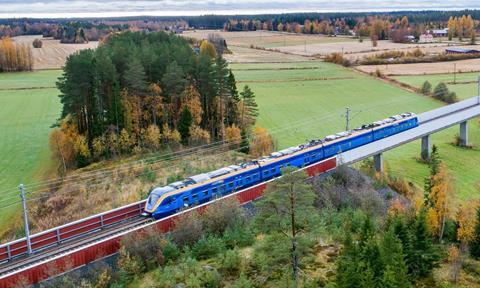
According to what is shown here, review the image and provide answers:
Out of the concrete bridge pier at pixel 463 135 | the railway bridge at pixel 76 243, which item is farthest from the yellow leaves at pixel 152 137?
the concrete bridge pier at pixel 463 135

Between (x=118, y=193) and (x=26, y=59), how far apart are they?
92.2 m

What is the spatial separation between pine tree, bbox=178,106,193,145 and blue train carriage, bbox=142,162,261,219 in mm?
16485

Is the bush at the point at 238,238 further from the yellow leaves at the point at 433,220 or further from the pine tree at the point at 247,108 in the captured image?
the pine tree at the point at 247,108

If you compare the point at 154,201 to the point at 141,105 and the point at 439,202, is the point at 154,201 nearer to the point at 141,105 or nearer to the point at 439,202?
the point at 439,202

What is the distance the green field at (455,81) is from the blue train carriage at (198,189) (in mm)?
63328

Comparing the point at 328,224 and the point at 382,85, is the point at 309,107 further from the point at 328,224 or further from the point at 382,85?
the point at 328,224

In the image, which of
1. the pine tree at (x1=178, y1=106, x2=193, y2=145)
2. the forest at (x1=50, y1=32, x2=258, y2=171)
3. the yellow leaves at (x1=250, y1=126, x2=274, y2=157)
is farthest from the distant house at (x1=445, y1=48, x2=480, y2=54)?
the pine tree at (x1=178, y1=106, x2=193, y2=145)

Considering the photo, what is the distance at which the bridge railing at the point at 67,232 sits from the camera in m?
28.5

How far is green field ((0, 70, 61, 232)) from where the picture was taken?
51.5 meters

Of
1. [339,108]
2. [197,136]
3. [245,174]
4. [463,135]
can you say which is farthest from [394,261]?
[339,108]

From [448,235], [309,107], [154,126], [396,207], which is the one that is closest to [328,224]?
[396,207]

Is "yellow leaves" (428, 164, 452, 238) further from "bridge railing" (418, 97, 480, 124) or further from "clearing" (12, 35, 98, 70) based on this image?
"clearing" (12, 35, 98, 70)

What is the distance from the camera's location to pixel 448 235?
3384 cm

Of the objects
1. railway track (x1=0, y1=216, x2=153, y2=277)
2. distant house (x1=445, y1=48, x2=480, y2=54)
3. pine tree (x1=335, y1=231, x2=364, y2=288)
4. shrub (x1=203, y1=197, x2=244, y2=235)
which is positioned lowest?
railway track (x1=0, y1=216, x2=153, y2=277)
